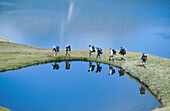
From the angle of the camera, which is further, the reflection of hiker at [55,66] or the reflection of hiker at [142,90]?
the reflection of hiker at [55,66]

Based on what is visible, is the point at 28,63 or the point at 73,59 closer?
the point at 28,63

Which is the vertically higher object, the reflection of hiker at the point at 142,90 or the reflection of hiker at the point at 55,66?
the reflection of hiker at the point at 55,66

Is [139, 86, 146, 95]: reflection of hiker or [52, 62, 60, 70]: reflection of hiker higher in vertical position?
[52, 62, 60, 70]: reflection of hiker

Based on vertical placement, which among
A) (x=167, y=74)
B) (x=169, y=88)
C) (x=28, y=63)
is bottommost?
(x=169, y=88)

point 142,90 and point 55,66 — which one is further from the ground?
point 55,66

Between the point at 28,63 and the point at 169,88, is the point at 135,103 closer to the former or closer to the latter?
the point at 169,88

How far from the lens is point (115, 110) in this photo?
1853 centimetres

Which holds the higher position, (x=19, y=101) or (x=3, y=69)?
(x=3, y=69)

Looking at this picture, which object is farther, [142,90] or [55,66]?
[55,66]

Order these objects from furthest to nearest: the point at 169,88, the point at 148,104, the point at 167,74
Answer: the point at 167,74 < the point at 169,88 < the point at 148,104

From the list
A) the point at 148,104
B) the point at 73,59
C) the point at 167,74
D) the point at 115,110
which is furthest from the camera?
the point at 73,59

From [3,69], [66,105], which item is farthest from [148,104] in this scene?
[3,69]

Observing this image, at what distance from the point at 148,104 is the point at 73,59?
87.9 ft

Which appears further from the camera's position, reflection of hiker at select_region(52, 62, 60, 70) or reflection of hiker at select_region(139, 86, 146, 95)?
reflection of hiker at select_region(52, 62, 60, 70)
